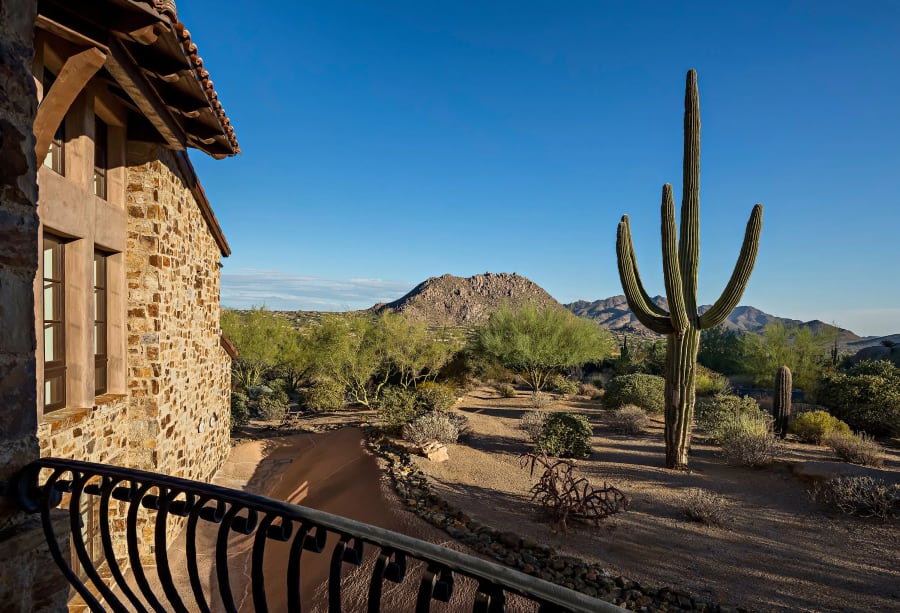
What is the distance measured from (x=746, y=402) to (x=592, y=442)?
531cm

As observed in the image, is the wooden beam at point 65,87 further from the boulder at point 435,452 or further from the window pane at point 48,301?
the boulder at point 435,452

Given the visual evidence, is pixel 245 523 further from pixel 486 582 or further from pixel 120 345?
pixel 120 345

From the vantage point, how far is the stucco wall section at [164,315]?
5707 millimetres

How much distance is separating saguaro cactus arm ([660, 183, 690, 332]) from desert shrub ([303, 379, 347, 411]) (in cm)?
1149

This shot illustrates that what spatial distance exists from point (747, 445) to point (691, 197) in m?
5.41

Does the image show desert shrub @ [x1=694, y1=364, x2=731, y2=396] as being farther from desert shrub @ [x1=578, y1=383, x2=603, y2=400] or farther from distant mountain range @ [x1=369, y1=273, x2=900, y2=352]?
distant mountain range @ [x1=369, y1=273, x2=900, y2=352]

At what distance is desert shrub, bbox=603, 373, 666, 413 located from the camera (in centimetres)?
1538

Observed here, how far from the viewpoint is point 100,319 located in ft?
17.6

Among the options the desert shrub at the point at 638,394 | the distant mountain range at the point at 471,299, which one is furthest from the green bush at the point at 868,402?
the distant mountain range at the point at 471,299

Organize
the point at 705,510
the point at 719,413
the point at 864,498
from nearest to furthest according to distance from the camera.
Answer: the point at 705,510
the point at 864,498
the point at 719,413

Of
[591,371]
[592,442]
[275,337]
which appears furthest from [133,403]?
[591,371]

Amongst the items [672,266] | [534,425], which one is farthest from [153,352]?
[672,266]

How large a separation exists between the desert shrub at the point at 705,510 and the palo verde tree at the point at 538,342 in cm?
1295

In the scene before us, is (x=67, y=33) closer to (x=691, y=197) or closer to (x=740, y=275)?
(x=691, y=197)
